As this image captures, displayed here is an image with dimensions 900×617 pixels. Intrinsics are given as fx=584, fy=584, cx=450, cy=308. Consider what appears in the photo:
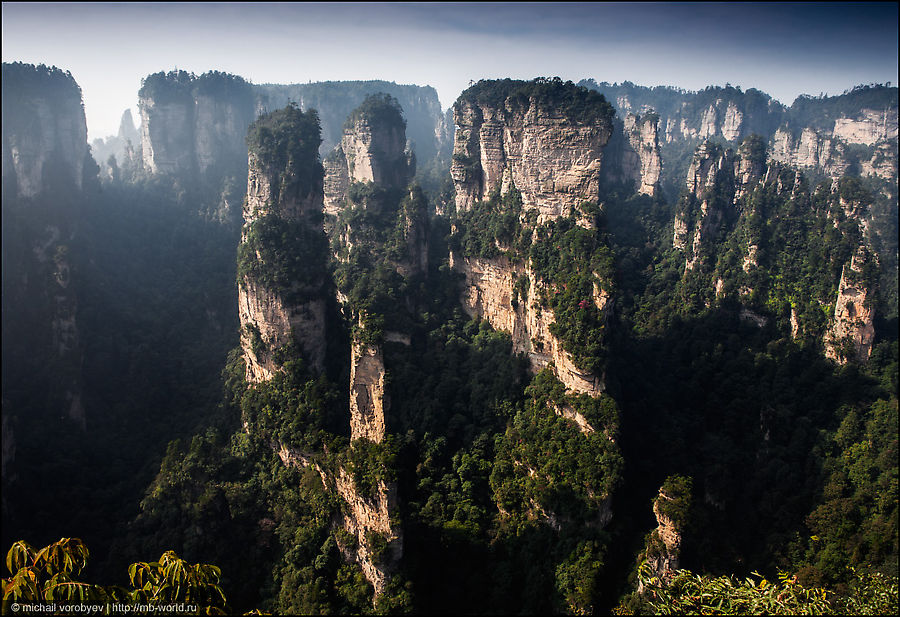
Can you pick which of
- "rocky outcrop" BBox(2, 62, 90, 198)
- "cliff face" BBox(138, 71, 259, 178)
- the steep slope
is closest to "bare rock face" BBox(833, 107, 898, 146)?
the steep slope

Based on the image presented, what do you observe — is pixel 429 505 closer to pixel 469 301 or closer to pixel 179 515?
pixel 179 515

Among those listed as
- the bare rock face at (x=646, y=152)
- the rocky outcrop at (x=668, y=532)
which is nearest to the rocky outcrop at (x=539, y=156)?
the rocky outcrop at (x=668, y=532)

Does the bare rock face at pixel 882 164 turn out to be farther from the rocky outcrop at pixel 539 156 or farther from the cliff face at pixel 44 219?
the cliff face at pixel 44 219

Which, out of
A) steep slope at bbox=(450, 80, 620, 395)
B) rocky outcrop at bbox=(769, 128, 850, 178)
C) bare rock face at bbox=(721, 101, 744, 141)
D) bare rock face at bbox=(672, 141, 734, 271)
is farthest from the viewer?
bare rock face at bbox=(721, 101, 744, 141)

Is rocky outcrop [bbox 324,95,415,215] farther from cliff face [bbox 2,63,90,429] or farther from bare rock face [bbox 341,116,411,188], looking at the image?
cliff face [bbox 2,63,90,429]

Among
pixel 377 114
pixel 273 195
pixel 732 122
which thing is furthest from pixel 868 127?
pixel 273 195

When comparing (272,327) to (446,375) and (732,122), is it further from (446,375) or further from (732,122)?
(732,122)

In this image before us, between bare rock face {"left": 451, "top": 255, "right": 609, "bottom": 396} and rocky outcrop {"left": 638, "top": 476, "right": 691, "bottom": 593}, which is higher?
bare rock face {"left": 451, "top": 255, "right": 609, "bottom": 396}

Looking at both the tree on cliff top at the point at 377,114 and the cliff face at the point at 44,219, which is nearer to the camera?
the cliff face at the point at 44,219

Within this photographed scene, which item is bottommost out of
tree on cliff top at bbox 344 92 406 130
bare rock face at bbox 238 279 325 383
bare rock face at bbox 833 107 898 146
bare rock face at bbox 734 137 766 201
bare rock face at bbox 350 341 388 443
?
bare rock face at bbox 350 341 388 443
